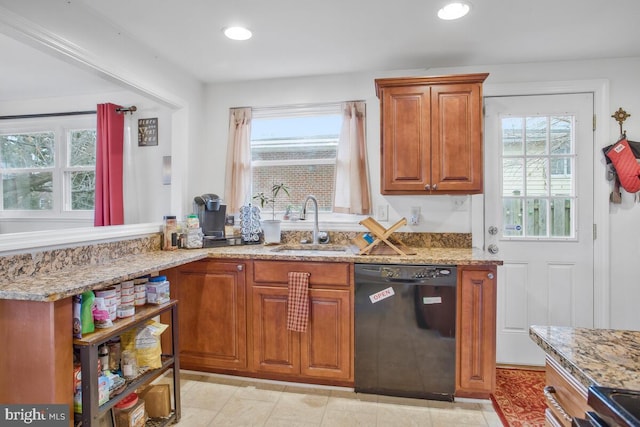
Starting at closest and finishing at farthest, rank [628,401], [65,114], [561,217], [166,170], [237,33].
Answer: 1. [628,401]
2. [237,33]
3. [561,217]
4. [166,170]
5. [65,114]

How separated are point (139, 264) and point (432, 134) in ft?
6.74

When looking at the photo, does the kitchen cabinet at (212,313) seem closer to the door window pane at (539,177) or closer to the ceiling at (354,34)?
the ceiling at (354,34)

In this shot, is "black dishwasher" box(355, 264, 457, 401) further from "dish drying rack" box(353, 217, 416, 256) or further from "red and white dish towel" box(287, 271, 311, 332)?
"red and white dish towel" box(287, 271, 311, 332)

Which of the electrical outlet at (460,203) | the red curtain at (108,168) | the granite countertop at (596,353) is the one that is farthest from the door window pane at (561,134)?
the red curtain at (108,168)

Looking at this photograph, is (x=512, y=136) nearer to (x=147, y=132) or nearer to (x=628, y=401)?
(x=628, y=401)

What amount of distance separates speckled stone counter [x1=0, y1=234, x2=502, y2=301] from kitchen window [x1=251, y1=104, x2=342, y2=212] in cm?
62

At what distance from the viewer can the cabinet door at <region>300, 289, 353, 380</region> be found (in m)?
2.20

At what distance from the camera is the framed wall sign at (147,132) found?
3.03 metres

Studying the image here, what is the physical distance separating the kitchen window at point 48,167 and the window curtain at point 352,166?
101 inches

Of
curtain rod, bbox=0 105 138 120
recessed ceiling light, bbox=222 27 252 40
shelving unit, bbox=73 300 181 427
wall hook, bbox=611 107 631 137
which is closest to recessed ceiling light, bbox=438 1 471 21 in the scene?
recessed ceiling light, bbox=222 27 252 40

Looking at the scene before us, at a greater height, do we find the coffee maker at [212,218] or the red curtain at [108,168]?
the red curtain at [108,168]

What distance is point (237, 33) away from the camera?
85.7 inches

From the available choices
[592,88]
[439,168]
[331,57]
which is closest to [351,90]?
[331,57]

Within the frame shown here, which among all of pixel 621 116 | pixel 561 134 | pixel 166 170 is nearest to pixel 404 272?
pixel 561 134
